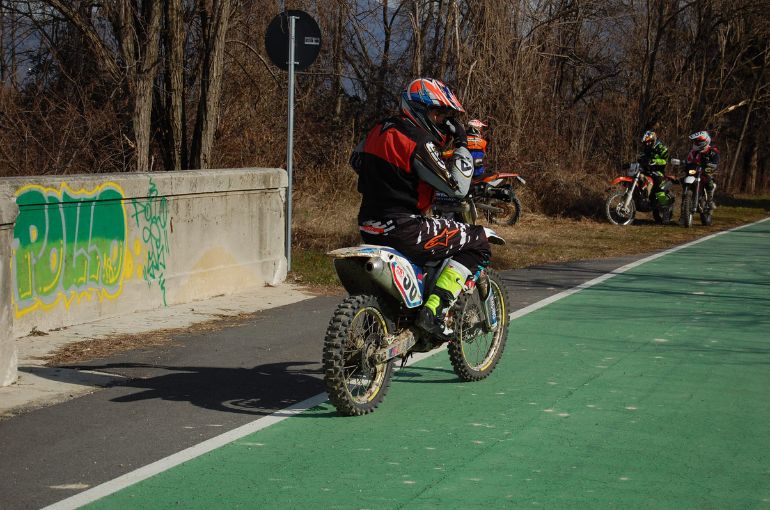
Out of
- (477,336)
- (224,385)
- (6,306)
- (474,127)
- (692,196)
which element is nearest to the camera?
(6,306)

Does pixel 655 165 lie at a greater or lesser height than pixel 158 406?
greater

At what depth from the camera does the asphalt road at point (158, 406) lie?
5551 mm

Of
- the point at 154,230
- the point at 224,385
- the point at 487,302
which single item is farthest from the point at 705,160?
the point at 224,385

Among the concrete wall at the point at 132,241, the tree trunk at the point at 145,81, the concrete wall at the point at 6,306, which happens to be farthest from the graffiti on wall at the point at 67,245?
the tree trunk at the point at 145,81

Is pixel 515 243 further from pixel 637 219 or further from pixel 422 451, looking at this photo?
pixel 422 451

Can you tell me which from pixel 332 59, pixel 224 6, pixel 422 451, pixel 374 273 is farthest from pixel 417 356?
pixel 332 59

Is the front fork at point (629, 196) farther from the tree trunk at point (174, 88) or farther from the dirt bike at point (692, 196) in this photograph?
the tree trunk at point (174, 88)

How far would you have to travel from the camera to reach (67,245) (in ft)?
30.9

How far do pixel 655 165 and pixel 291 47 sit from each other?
12.2m

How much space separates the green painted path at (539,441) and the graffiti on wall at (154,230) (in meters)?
3.19

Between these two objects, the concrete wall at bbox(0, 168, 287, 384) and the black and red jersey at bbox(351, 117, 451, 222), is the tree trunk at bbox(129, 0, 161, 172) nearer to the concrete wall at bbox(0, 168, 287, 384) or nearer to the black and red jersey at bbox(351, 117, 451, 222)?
the concrete wall at bbox(0, 168, 287, 384)

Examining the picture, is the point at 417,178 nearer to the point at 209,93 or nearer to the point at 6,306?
the point at 6,306

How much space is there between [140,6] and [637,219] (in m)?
12.4

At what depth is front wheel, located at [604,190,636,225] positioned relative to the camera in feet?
75.3
